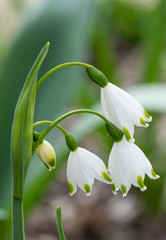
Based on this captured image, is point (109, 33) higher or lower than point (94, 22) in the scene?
lower

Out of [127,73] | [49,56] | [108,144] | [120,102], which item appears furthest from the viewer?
[127,73]

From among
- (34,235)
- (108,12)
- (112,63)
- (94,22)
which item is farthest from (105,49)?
(108,12)

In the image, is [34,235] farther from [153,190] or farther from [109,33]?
[109,33]

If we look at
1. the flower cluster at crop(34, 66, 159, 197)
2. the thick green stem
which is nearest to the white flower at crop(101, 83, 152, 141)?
the flower cluster at crop(34, 66, 159, 197)

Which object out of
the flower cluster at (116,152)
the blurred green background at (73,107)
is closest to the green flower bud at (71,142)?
the flower cluster at (116,152)

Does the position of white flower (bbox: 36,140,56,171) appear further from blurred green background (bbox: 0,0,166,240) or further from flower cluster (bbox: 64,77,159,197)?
blurred green background (bbox: 0,0,166,240)

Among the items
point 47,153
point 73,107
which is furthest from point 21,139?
point 73,107
